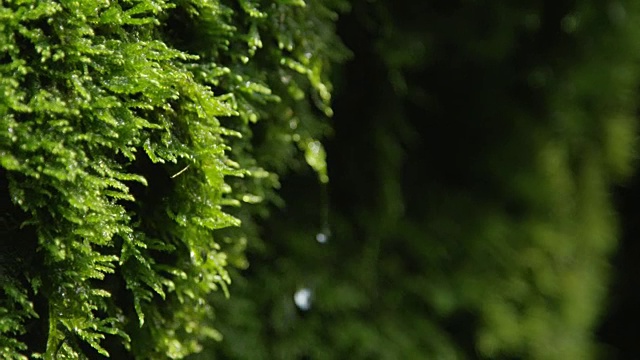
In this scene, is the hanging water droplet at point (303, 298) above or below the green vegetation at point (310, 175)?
below

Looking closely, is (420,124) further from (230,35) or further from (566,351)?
(230,35)

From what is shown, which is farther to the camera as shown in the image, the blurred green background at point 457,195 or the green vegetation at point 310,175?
the blurred green background at point 457,195

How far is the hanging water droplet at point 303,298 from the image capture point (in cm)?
117

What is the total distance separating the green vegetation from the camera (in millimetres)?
599

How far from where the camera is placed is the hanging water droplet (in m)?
1.17

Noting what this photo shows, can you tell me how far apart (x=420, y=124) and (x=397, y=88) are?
202 millimetres

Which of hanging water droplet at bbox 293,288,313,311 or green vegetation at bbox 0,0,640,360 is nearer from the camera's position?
green vegetation at bbox 0,0,640,360

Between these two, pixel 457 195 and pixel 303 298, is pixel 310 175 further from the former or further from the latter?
pixel 457 195

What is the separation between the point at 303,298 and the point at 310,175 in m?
0.22

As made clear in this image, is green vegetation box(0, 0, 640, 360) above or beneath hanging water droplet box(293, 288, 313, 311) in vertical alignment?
above

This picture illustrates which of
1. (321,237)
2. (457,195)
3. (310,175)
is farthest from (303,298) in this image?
(457,195)

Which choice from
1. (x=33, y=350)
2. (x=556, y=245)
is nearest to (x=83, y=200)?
(x=33, y=350)

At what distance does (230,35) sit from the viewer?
2.42 ft

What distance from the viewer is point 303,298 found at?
118cm
